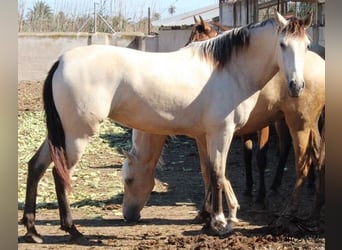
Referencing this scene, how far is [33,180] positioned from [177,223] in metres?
1.43

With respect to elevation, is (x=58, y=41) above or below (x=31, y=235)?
above

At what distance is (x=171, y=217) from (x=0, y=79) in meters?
4.13

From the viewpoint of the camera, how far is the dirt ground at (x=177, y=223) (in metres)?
4.21

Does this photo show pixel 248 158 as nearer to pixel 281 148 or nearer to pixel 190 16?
pixel 281 148

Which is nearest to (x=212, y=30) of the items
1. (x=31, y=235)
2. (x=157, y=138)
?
(x=157, y=138)

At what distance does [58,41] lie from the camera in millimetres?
13914

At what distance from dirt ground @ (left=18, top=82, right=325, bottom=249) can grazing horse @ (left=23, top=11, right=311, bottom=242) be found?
0.23 meters

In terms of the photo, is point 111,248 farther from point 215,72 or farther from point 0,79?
point 0,79

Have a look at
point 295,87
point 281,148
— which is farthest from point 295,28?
point 281,148

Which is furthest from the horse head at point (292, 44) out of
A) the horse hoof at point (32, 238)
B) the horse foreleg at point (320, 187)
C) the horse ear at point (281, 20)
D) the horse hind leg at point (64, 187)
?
→ the horse hoof at point (32, 238)

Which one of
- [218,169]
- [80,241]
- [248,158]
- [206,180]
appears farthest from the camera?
[248,158]

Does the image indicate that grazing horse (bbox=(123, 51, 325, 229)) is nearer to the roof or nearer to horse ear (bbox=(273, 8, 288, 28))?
horse ear (bbox=(273, 8, 288, 28))

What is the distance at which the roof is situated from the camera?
65.0 ft

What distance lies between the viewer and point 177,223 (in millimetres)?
4953
